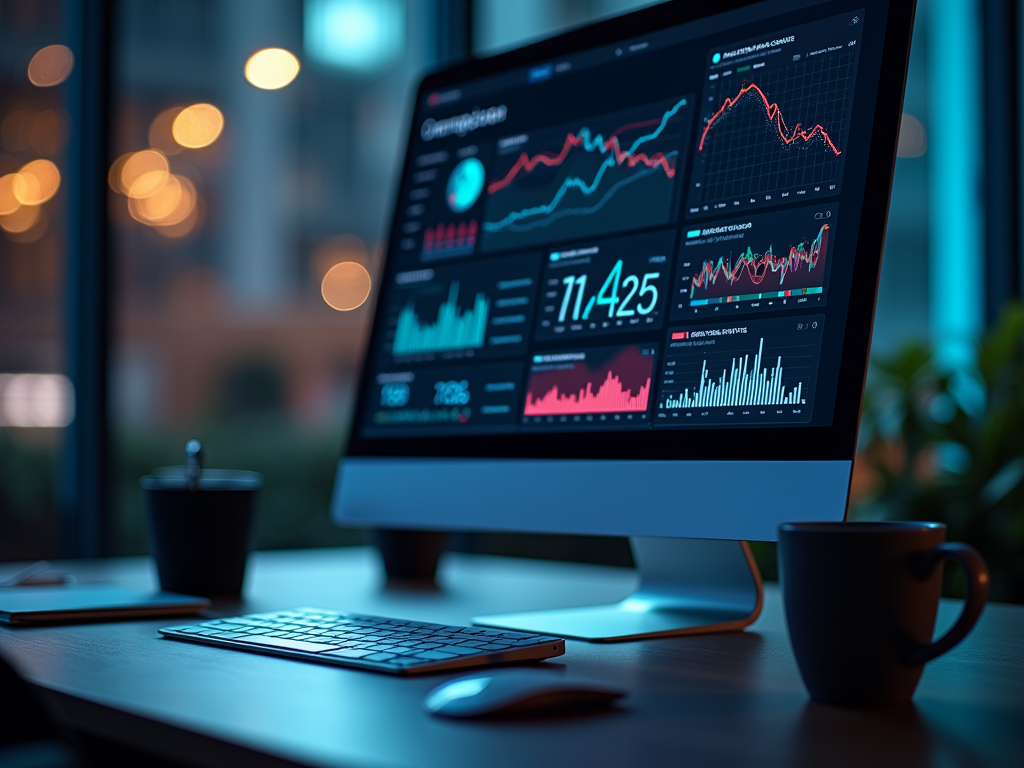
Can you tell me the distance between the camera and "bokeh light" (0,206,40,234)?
265 centimetres

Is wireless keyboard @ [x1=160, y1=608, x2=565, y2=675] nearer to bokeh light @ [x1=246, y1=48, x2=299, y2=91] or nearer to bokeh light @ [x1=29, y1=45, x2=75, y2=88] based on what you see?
bokeh light @ [x1=29, y1=45, x2=75, y2=88]

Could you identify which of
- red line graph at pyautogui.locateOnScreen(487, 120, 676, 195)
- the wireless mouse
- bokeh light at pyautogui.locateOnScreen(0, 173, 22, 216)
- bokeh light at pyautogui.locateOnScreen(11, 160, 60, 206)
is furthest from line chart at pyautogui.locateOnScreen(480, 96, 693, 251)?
bokeh light at pyautogui.locateOnScreen(0, 173, 22, 216)

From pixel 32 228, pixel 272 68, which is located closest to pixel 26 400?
pixel 32 228

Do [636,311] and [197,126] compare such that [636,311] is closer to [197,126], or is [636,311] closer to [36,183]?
[36,183]

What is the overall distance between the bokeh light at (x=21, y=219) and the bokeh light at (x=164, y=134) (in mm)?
901

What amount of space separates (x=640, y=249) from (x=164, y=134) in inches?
117

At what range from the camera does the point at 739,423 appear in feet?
3.17

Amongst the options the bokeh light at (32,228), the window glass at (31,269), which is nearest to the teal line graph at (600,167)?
the window glass at (31,269)

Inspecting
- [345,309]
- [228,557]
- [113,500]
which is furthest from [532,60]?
[345,309]

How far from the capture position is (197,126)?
4062 mm

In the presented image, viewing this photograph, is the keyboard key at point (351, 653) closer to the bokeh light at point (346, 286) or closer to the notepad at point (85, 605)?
the notepad at point (85, 605)

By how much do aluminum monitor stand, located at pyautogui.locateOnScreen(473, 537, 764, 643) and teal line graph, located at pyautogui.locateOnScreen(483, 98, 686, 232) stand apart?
39 centimetres

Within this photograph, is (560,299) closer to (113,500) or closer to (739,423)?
(739,423)

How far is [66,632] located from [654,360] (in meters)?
0.61
